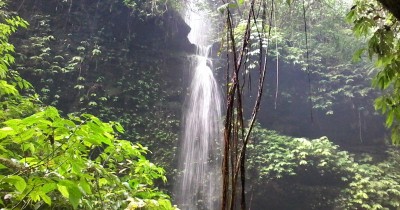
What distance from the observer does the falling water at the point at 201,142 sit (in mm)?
10789

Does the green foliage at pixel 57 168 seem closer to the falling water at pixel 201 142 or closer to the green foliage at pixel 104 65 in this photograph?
the falling water at pixel 201 142

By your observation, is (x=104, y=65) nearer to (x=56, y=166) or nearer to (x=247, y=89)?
(x=247, y=89)

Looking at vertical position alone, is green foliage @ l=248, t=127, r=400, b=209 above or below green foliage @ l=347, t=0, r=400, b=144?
below

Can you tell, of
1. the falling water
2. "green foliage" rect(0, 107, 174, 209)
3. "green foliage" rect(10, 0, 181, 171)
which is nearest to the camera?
"green foliage" rect(0, 107, 174, 209)

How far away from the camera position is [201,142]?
1238cm

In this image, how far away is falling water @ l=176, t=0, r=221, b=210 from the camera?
10.8 meters

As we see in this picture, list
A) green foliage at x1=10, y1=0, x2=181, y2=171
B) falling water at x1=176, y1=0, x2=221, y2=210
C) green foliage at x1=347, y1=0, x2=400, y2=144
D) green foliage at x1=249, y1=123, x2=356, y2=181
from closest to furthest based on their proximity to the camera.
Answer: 1. green foliage at x1=347, y1=0, x2=400, y2=144
2. green foliage at x1=249, y1=123, x2=356, y2=181
3. falling water at x1=176, y1=0, x2=221, y2=210
4. green foliage at x1=10, y1=0, x2=181, y2=171

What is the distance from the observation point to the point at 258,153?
11.3m

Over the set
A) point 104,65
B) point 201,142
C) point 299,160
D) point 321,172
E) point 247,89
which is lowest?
point 321,172

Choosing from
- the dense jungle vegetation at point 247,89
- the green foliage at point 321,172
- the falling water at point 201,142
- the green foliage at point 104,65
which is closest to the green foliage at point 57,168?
the dense jungle vegetation at point 247,89

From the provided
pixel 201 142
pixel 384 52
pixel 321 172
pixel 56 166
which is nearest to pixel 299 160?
pixel 321 172

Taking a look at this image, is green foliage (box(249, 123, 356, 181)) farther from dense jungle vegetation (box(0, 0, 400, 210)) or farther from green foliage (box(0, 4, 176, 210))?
green foliage (box(0, 4, 176, 210))

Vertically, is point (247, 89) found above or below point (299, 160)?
above

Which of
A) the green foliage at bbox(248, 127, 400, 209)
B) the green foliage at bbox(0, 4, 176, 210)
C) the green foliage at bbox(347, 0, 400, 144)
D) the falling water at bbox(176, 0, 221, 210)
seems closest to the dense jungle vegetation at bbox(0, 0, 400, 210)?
the green foliage at bbox(248, 127, 400, 209)
